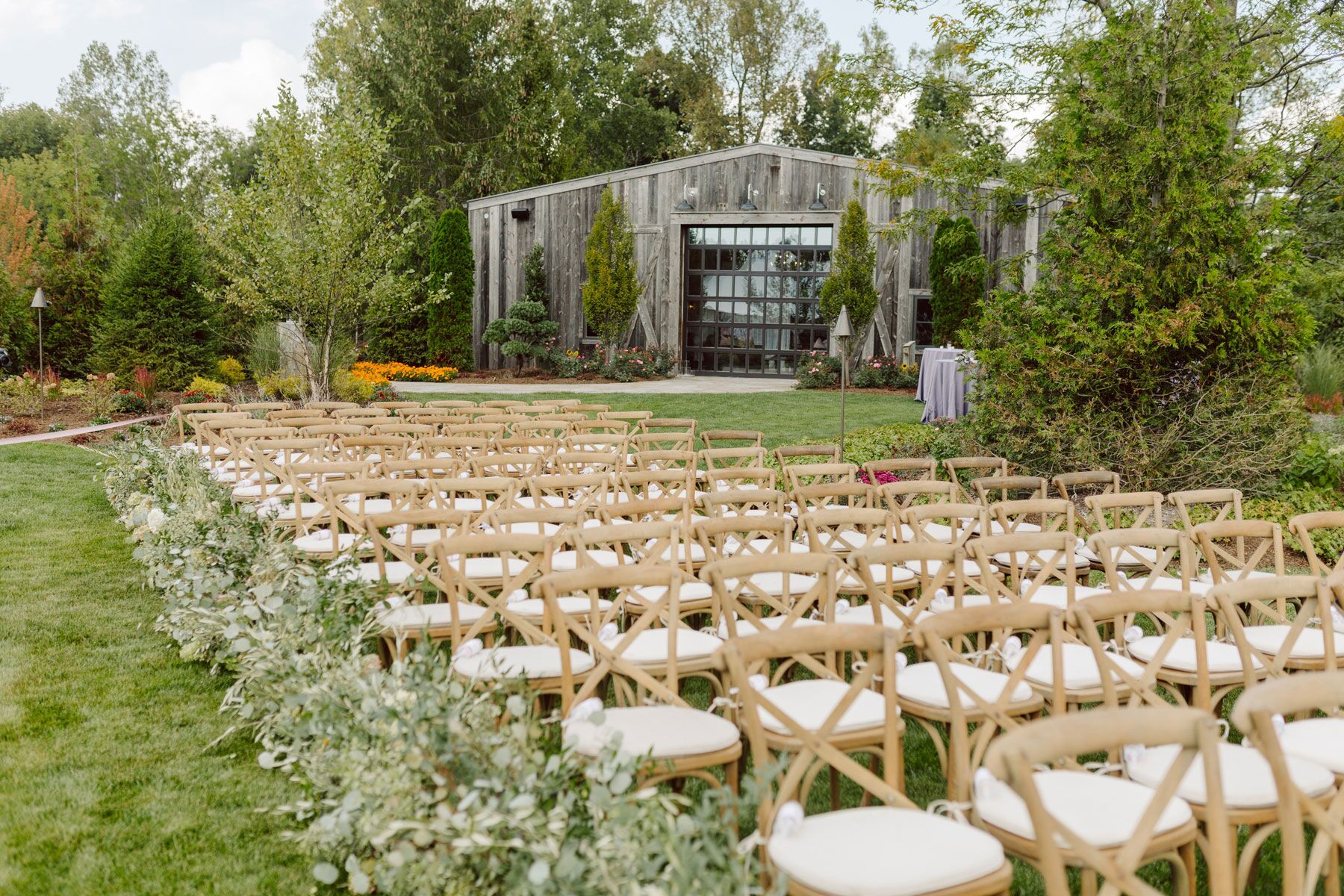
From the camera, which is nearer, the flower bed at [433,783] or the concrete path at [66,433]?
the flower bed at [433,783]

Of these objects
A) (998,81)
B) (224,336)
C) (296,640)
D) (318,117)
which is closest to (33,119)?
(224,336)

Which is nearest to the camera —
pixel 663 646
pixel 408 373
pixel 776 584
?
pixel 663 646

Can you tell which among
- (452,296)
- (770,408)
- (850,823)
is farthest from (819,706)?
(452,296)

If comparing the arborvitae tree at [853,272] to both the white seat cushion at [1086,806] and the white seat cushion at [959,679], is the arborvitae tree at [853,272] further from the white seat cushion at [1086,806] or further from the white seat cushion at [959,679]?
the white seat cushion at [1086,806]

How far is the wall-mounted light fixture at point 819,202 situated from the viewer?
67.2ft

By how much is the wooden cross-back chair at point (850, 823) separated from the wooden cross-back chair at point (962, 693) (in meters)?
0.14

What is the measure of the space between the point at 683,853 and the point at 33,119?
5357cm

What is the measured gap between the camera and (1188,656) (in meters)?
3.56

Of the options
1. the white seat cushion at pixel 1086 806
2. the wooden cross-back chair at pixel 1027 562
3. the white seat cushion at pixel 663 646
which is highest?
the wooden cross-back chair at pixel 1027 562

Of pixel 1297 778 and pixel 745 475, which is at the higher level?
pixel 745 475

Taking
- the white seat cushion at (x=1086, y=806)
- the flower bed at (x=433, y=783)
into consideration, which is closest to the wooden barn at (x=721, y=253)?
the flower bed at (x=433, y=783)

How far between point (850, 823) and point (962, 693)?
87 centimetres

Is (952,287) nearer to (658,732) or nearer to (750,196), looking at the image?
(750,196)

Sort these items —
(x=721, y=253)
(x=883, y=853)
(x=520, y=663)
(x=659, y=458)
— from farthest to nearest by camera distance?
(x=721, y=253)
(x=659, y=458)
(x=520, y=663)
(x=883, y=853)
